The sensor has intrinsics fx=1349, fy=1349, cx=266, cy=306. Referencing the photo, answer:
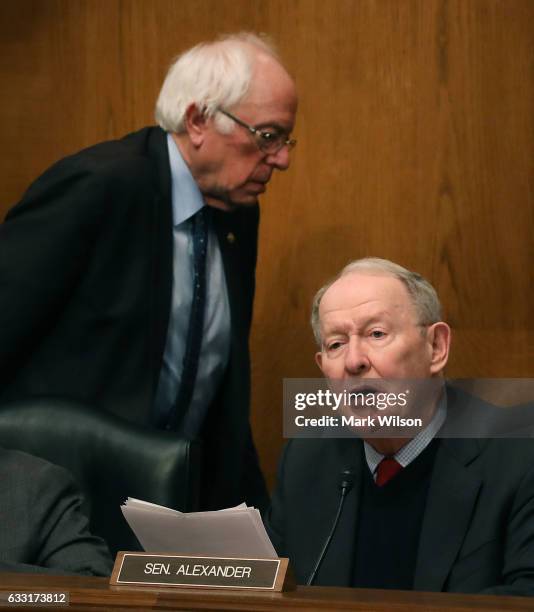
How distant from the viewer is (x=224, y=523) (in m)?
1.59

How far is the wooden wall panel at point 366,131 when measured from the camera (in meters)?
3.23

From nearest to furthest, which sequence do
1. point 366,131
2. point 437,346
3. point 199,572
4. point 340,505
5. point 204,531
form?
point 199,572
point 204,531
point 340,505
point 437,346
point 366,131

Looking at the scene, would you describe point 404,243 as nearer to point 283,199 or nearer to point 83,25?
point 283,199

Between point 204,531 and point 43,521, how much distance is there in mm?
451

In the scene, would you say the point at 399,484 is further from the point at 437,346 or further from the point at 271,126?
the point at 271,126

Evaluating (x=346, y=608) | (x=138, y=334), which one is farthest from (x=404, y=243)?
(x=346, y=608)

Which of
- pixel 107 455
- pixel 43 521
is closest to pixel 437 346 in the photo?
pixel 107 455

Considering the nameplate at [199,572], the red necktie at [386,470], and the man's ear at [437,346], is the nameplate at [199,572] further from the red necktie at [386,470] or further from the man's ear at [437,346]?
the man's ear at [437,346]

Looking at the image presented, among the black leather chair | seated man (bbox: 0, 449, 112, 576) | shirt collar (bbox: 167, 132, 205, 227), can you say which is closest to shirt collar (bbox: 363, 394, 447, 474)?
the black leather chair

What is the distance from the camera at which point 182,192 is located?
2785mm

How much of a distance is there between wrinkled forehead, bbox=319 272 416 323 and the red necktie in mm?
229

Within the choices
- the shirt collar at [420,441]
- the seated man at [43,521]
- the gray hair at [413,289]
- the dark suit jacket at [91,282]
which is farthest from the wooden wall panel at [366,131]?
the seated man at [43,521]

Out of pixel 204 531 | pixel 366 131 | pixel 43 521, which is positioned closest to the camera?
pixel 204 531

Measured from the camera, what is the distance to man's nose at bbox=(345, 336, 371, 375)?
2031 mm
